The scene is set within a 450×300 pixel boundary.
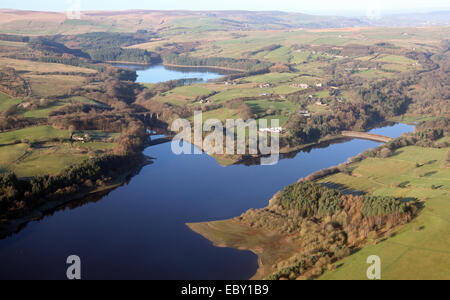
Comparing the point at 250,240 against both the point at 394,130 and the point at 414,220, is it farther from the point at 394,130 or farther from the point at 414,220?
the point at 394,130

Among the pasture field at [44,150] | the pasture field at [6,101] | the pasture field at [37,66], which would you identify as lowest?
the pasture field at [44,150]

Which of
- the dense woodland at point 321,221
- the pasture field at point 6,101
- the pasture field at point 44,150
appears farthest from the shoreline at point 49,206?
the pasture field at point 6,101

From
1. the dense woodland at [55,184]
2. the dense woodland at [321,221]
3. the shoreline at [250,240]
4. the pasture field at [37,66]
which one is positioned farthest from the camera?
the pasture field at [37,66]

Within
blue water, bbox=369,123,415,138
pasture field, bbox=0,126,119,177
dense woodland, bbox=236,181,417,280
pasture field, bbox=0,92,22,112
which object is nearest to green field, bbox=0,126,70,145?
pasture field, bbox=0,126,119,177

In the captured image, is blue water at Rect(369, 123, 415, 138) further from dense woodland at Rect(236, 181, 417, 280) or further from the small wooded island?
dense woodland at Rect(236, 181, 417, 280)

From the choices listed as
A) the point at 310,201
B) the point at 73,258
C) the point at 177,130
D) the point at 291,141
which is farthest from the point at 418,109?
the point at 73,258

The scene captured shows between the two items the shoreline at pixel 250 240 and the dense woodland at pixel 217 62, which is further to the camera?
the dense woodland at pixel 217 62

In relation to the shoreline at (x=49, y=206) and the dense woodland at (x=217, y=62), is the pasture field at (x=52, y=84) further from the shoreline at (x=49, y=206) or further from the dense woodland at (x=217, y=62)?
the dense woodland at (x=217, y=62)
